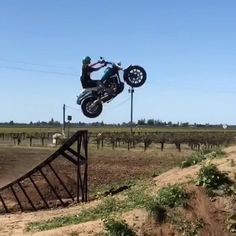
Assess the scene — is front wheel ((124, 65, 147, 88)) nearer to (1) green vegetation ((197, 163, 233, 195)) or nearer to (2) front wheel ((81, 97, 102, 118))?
(2) front wheel ((81, 97, 102, 118))

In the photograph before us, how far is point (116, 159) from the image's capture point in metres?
42.3

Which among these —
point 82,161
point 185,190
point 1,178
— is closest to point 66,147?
point 82,161

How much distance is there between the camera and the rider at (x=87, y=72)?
16500 mm

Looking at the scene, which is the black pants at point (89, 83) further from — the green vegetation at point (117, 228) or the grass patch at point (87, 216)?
the green vegetation at point (117, 228)

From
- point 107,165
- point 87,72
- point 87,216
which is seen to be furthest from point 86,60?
point 107,165

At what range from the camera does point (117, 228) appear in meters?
11.1

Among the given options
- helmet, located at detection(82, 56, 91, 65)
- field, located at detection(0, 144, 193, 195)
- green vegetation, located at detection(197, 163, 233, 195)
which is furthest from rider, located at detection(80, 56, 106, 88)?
field, located at detection(0, 144, 193, 195)

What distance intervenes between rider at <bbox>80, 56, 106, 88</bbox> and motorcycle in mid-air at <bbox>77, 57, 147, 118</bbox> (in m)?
0.13

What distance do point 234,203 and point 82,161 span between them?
32.0 ft

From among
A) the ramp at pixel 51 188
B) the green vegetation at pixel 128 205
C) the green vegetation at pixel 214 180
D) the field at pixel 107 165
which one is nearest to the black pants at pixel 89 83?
the green vegetation at pixel 128 205

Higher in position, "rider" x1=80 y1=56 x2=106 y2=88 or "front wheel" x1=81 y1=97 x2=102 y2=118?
"rider" x1=80 y1=56 x2=106 y2=88

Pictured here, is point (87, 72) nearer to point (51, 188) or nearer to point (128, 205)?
point (128, 205)

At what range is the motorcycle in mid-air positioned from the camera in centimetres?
1631

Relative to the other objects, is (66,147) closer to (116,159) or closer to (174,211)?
(174,211)
